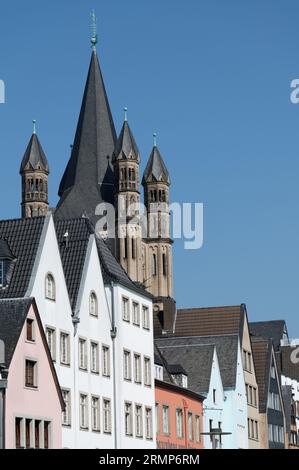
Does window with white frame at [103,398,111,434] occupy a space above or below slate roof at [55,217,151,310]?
below

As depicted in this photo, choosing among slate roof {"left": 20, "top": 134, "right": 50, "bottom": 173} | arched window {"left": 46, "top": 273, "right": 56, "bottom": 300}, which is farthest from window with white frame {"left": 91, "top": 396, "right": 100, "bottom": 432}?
slate roof {"left": 20, "top": 134, "right": 50, "bottom": 173}

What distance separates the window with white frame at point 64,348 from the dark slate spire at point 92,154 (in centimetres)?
11402

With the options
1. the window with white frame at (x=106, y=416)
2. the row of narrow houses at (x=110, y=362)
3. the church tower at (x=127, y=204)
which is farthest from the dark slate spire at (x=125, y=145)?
the window with white frame at (x=106, y=416)

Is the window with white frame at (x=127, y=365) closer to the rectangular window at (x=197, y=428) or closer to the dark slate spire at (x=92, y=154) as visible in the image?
the rectangular window at (x=197, y=428)

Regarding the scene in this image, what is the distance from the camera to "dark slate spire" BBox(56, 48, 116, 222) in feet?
566

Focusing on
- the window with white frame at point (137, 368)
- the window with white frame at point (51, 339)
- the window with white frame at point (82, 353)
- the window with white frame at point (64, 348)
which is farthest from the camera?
the window with white frame at point (137, 368)

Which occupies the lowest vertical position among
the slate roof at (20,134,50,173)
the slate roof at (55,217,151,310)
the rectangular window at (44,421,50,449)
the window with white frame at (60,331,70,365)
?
the rectangular window at (44,421,50,449)

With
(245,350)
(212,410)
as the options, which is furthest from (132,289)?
(245,350)

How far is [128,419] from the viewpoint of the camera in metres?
64.2

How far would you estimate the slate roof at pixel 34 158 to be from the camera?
17200 cm

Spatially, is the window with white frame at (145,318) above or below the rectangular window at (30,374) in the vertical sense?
above

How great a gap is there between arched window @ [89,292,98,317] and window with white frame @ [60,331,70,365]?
346cm

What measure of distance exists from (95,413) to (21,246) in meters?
9.33

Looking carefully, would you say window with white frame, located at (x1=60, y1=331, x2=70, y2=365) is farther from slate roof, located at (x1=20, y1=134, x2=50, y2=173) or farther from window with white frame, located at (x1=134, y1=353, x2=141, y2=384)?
slate roof, located at (x1=20, y1=134, x2=50, y2=173)
